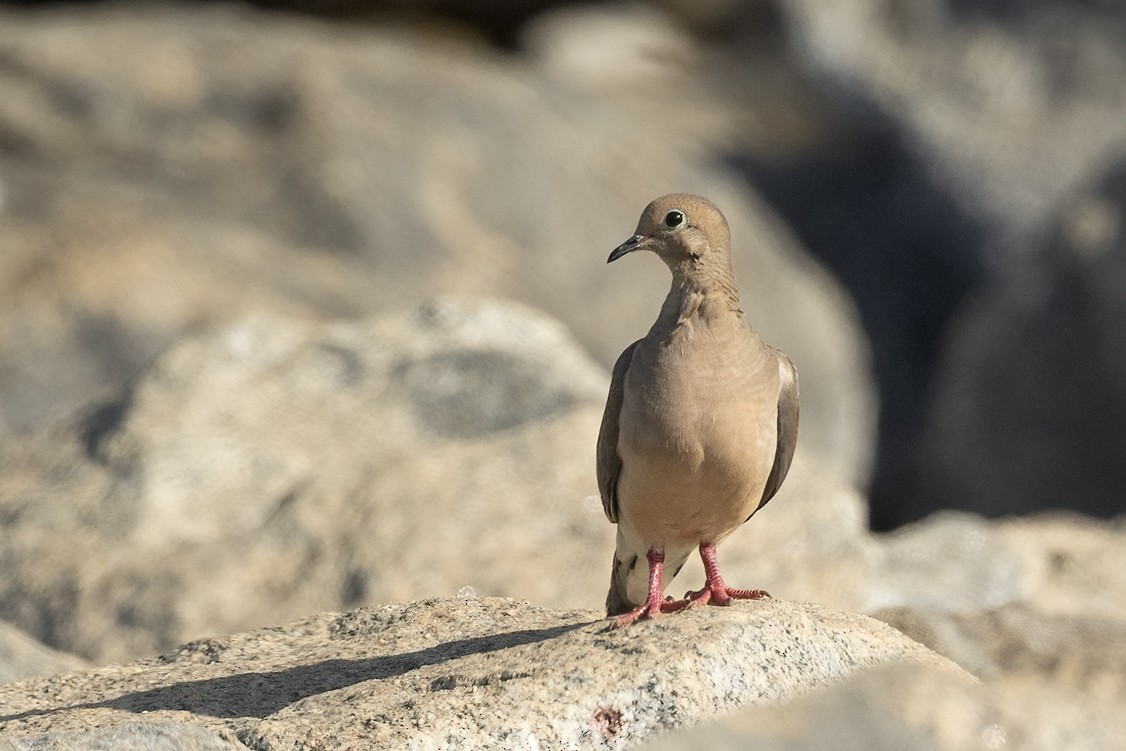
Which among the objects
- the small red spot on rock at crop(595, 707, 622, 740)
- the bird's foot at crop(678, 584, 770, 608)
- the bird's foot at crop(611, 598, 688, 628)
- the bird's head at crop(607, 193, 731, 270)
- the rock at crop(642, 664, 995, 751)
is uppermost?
the bird's head at crop(607, 193, 731, 270)

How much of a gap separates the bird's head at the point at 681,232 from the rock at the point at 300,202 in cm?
783

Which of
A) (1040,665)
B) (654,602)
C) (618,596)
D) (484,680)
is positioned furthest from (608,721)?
(1040,665)

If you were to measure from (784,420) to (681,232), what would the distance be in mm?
970

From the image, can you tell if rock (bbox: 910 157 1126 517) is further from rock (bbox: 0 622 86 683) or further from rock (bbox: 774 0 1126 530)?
rock (bbox: 0 622 86 683)

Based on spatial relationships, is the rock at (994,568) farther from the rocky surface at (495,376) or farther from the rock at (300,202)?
the rock at (300,202)

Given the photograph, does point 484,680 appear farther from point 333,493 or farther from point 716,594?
point 333,493

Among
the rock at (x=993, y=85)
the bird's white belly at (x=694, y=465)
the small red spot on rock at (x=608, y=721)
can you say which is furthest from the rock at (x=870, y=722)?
the rock at (x=993, y=85)

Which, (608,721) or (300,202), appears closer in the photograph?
(608,721)

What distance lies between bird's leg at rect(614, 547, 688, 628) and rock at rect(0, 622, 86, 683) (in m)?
2.75

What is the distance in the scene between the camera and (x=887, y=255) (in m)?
24.8

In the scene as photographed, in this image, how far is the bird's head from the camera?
7.66m

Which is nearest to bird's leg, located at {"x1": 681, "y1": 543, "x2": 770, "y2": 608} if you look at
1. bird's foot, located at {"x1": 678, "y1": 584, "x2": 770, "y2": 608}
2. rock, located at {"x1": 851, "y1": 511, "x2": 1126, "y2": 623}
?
bird's foot, located at {"x1": 678, "y1": 584, "x2": 770, "y2": 608}

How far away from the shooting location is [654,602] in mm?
7133

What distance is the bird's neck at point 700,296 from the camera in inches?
292
